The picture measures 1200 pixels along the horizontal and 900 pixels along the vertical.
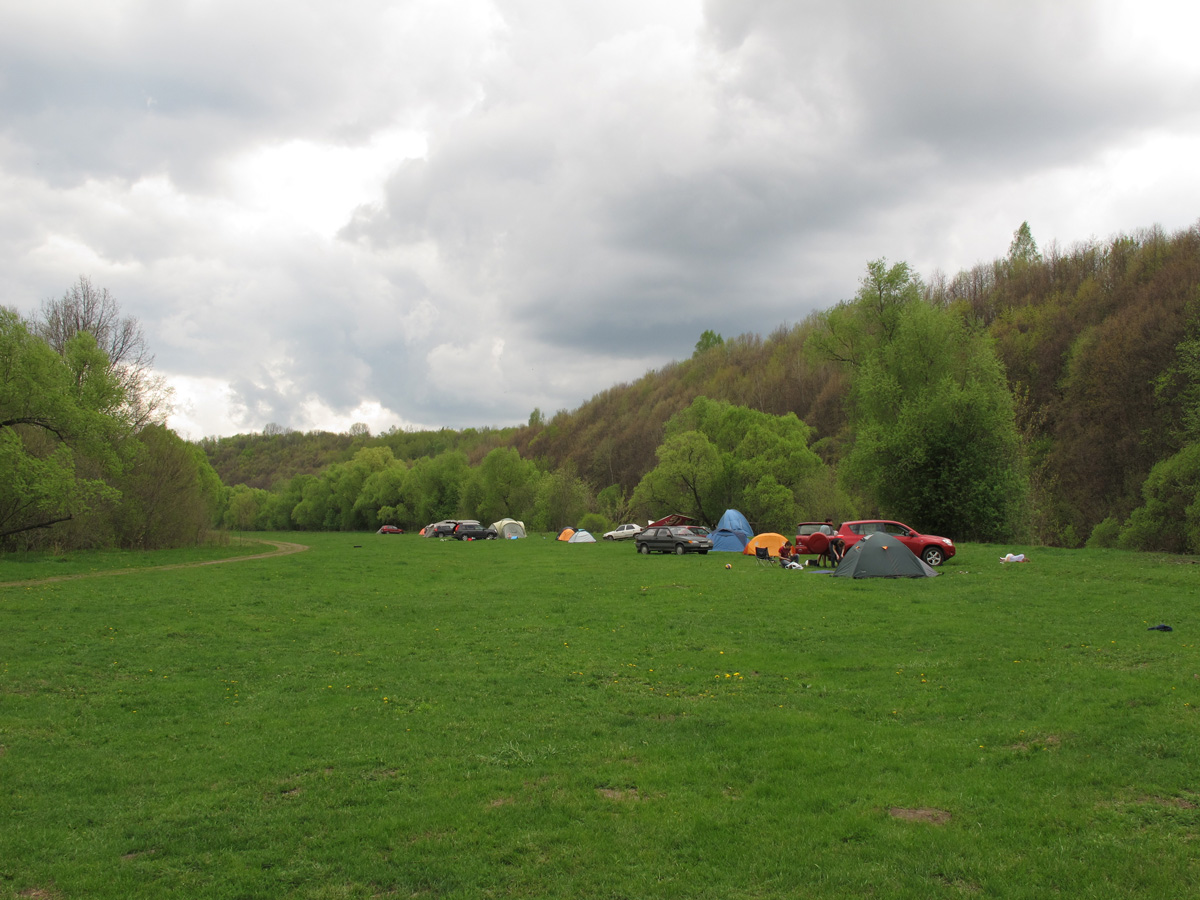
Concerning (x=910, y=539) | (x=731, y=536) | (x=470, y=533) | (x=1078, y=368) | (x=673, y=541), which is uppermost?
(x=1078, y=368)

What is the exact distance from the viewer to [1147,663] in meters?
10.7

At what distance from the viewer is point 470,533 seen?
68562 millimetres

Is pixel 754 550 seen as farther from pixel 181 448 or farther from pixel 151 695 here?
pixel 181 448

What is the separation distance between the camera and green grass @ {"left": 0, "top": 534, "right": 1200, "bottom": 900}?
5.29m

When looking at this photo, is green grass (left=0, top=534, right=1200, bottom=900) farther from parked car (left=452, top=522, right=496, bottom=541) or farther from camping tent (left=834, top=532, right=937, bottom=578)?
parked car (left=452, top=522, right=496, bottom=541)

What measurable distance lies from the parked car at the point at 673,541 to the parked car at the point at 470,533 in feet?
99.4

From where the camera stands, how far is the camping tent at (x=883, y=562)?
75.8 feet

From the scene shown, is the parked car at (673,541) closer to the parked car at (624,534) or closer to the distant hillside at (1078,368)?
the distant hillside at (1078,368)

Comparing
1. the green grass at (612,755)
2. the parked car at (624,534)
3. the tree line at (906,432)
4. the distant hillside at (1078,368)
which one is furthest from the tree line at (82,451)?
the distant hillside at (1078,368)

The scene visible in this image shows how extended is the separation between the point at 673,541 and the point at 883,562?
1795cm

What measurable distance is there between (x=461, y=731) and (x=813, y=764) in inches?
166

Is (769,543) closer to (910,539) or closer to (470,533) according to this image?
(910,539)

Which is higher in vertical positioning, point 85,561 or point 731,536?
point 731,536

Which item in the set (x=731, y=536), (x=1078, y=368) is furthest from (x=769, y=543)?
(x=1078, y=368)
